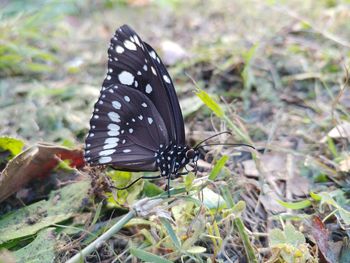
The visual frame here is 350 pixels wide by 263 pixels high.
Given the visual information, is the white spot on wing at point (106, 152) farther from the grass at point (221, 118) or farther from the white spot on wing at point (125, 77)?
the white spot on wing at point (125, 77)

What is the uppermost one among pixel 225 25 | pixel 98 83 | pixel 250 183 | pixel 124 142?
pixel 225 25

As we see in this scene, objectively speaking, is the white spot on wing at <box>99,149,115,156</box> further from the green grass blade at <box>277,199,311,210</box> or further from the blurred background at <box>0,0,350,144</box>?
the green grass blade at <box>277,199,311,210</box>

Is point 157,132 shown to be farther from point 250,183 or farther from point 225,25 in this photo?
point 225,25

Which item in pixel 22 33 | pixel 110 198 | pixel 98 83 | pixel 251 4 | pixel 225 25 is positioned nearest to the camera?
pixel 110 198

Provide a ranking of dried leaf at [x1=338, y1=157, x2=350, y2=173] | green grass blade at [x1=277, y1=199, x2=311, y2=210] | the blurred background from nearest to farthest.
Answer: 1. green grass blade at [x1=277, y1=199, x2=311, y2=210]
2. dried leaf at [x1=338, y1=157, x2=350, y2=173]
3. the blurred background

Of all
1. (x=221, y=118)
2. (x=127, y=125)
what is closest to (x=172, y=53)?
(x=221, y=118)

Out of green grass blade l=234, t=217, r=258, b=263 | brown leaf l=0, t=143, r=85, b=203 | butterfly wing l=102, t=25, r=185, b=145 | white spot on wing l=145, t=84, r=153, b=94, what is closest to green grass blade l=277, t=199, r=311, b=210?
green grass blade l=234, t=217, r=258, b=263

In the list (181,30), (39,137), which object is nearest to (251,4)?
(181,30)

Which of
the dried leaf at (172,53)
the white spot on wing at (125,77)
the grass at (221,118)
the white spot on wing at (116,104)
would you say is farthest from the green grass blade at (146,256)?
the dried leaf at (172,53)
